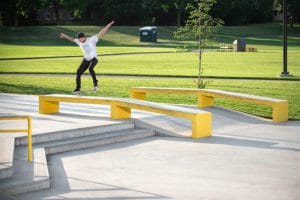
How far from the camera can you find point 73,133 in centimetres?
1366

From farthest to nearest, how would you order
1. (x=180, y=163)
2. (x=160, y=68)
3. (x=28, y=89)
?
(x=160, y=68) < (x=28, y=89) < (x=180, y=163)

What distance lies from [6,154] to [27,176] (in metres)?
1.10

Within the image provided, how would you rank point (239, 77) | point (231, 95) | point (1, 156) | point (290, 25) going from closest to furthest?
point (1, 156) < point (231, 95) < point (239, 77) < point (290, 25)

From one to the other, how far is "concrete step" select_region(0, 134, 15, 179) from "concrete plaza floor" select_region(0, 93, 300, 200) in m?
0.58

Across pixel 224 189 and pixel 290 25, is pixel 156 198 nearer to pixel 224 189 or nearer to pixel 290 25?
pixel 224 189

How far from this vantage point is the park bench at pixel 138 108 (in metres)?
14.5

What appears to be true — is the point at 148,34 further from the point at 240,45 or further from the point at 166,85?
the point at 166,85

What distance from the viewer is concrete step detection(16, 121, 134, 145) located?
12898 millimetres

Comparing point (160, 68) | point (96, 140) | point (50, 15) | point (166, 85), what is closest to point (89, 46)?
point (96, 140)

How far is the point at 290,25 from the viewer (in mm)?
100188

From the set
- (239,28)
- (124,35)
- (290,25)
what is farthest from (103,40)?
(290,25)

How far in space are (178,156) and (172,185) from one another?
2.33 metres

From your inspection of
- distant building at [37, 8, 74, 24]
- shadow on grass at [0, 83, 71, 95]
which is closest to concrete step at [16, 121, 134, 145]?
shadow on grass at [0, 83, 71, 95]

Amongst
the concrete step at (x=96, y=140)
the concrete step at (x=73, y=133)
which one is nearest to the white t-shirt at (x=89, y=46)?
the concrete step at (x=73, y=133)
